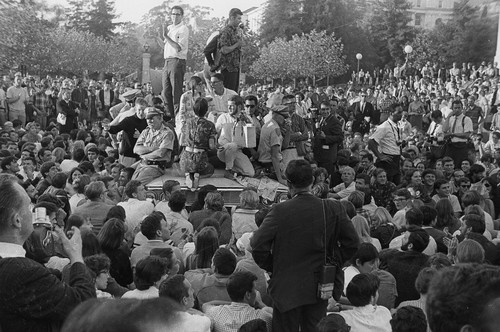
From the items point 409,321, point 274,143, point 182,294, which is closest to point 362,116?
point 274,143

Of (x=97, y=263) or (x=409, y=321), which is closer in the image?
(x=409, y=321)

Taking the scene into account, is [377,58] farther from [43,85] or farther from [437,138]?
[437,138]

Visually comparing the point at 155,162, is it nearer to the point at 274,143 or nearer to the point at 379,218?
the point at 274,143

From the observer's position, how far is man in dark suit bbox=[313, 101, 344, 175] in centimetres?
1437

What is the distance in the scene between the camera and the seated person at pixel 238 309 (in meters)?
5.50

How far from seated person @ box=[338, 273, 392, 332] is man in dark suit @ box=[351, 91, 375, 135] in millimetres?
15150

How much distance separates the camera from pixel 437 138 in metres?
15.9

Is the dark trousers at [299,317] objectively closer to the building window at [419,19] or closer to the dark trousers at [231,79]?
the dark trousers at [231,79]

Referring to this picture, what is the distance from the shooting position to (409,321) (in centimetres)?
473

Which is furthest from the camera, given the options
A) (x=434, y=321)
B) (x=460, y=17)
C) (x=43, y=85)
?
(x=460, y=17)

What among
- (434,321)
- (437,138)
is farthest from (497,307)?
(437,138)

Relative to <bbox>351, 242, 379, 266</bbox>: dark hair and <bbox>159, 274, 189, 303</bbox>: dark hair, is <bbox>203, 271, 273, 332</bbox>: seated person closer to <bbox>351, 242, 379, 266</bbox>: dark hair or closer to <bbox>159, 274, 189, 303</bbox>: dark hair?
<bbox>159, 274, 189, 303</bbox>: dark hair

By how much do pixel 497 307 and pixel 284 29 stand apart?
206 feet

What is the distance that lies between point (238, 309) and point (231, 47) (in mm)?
8817
